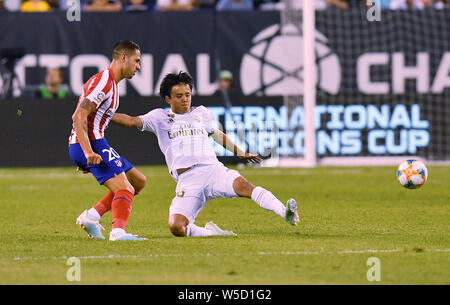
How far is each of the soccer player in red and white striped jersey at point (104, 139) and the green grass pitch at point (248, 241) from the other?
22 cm

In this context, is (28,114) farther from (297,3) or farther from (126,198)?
(126,198)

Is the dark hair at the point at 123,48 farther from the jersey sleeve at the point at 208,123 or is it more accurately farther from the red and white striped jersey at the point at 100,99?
the jersey sleeve at the point at 208,123

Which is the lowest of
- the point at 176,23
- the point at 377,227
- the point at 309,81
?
the point at 377,227

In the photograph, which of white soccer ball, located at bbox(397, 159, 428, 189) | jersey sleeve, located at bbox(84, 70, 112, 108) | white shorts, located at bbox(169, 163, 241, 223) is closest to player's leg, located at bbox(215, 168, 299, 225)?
white shorts, located at bbox(169, 163, 241, 223)

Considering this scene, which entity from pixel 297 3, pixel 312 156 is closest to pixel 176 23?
pixel 297 3

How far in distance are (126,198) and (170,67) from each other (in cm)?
1037

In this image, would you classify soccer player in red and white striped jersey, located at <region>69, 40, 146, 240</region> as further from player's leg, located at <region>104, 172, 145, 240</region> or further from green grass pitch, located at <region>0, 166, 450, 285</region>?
green grass pitch, located at <region>0, 166, 450, 285</region>

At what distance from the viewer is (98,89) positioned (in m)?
8.18

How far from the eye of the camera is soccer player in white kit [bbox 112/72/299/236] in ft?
28.0

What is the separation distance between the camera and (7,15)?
18.3 metres

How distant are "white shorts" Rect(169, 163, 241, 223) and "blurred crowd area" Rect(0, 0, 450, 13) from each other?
10453 mm

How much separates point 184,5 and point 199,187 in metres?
11.5
